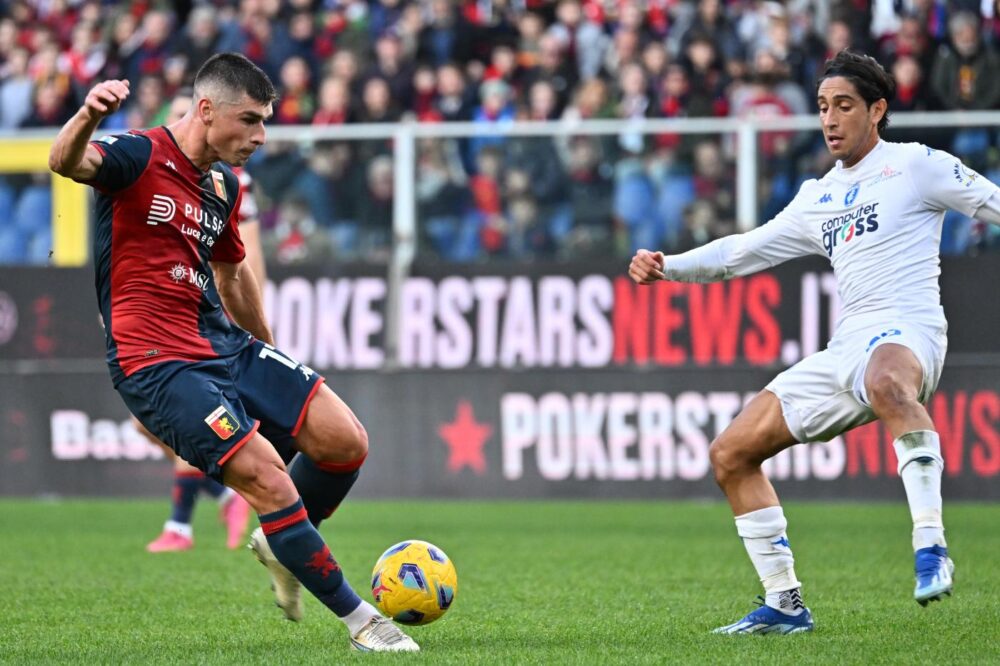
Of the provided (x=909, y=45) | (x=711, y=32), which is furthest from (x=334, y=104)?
(x=909, y=45)

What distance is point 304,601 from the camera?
7.97m

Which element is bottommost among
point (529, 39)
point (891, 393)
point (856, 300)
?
point (891, 393)

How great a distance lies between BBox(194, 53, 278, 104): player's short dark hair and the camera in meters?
6.29

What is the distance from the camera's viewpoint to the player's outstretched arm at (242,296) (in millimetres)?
6902

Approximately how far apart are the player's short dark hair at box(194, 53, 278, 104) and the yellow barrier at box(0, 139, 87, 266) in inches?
367

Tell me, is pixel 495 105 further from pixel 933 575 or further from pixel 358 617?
pixel 933 575

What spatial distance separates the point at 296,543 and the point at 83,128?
1686mm

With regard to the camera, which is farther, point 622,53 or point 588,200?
point 622,53

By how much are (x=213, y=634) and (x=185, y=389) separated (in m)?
1.15

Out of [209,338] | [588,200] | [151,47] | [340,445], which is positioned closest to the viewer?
[209,338]

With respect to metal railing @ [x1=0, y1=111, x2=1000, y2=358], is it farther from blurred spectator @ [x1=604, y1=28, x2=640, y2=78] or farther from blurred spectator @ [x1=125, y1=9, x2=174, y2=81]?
blurred spectator @ [x1=125, y1=9, x2=174, y2=81]

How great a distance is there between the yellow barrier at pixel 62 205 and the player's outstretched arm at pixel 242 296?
8668 millimetres

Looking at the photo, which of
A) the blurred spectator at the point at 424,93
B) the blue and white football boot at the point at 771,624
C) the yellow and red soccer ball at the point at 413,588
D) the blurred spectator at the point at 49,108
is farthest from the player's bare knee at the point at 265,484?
the blurred spectator at the point at 49,108

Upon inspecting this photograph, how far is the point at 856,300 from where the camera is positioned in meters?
6.67
